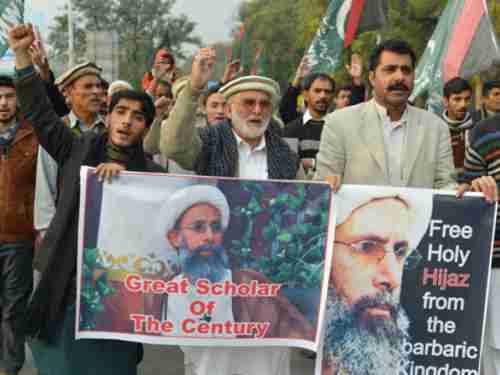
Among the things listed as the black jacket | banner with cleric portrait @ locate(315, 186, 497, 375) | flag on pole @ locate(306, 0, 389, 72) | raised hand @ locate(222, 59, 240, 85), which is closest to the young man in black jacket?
the black jacket

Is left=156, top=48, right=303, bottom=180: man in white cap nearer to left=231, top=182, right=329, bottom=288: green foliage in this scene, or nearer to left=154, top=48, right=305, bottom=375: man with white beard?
left=154, top=48, right=305, bottom=375: man with white beard

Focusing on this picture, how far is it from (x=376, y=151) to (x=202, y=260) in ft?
3.42

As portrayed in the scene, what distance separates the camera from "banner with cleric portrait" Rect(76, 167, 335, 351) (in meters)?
3.86

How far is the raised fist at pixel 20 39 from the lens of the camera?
3.82 meters

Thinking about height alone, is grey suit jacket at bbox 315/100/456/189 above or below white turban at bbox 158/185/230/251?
above

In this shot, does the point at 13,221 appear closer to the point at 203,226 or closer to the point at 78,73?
the point at 78,73

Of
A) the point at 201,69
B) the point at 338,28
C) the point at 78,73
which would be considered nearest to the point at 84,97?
the point at 78,73

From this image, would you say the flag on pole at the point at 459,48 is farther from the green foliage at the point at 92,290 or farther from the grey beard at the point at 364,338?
the green foliage at the point at 92,290

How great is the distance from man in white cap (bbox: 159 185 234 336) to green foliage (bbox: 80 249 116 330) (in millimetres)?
301

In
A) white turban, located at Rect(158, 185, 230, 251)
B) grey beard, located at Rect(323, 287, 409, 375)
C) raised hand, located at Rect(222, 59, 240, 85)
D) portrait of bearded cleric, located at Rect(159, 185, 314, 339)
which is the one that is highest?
raised hand, located at Rect(222, 59, 240, 85)

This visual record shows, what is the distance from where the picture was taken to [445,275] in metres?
3.97

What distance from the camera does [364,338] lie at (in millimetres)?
3990

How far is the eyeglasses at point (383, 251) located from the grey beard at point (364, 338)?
199mm

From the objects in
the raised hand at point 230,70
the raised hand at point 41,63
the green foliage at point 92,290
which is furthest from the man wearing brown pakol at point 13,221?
the raised hand at point 230,70
